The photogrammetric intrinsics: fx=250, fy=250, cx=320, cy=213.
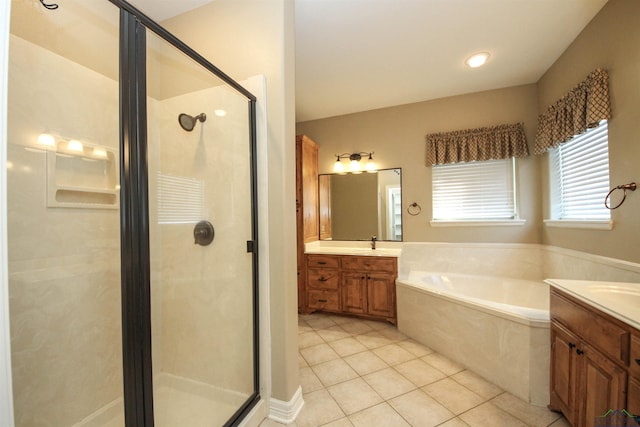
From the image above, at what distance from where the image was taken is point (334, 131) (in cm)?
349

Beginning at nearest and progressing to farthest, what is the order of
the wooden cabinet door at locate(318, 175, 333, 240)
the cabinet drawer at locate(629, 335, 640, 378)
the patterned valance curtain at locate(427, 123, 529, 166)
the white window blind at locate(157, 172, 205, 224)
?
the cabinet drawer at locate(629, 335, 640, 378) → the white window blind at locate(157, 172, 205, 224) → the patterned valance curtain at locate(427, 123, 529, 166) → the wooden cabinet door at locate(318, 175, 333, 240)

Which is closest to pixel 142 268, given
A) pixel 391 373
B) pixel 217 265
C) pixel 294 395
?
pixel 217 265

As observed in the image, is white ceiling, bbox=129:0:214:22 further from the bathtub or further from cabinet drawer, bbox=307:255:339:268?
the bathtub

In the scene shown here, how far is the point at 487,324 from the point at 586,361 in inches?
26.7

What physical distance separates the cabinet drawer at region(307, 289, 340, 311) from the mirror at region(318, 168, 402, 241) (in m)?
0.79

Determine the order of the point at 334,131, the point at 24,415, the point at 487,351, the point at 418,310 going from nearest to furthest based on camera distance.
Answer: the point at 24,415, the point at 487,351, the point at 418,310, the point at 334,131

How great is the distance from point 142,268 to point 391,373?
182 cm

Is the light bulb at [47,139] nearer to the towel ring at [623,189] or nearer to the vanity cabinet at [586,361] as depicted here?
the vanity cabinet at [586,361]

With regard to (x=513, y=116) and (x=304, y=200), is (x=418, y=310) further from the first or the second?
(x=513, y=116)

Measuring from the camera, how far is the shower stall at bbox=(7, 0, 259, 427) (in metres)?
0.95

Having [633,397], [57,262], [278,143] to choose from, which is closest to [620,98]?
[633,397]

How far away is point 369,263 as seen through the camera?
2793 mm

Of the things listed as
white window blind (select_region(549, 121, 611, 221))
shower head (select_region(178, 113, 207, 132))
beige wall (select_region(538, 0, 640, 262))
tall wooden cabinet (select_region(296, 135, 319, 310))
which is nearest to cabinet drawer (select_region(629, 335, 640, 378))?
beige wall (select_region(538, 0, 640, 262))

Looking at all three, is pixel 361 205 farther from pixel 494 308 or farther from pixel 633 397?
pixel 633 397
